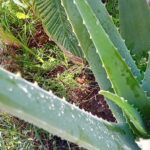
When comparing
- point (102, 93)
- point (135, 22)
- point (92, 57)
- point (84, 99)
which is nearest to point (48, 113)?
point (102, 93)

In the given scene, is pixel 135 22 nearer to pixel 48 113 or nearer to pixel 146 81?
pixel 146 81

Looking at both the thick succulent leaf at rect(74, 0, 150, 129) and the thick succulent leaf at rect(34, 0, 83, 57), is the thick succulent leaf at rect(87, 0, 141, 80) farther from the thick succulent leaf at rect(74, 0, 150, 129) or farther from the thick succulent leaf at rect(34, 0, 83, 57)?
the thick succulent leaf at rect(34, 0, 83, 57)

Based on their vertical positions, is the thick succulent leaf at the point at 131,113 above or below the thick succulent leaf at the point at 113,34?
below

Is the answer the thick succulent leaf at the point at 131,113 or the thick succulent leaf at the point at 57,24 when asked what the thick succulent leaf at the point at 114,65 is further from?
the thick succulent leaf at the point at 57,24

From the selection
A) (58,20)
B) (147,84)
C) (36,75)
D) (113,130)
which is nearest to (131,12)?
(147,84)

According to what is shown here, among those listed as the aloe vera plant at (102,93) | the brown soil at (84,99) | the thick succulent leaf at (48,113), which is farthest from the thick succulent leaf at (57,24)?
the thick succulent leaf at (48,113)

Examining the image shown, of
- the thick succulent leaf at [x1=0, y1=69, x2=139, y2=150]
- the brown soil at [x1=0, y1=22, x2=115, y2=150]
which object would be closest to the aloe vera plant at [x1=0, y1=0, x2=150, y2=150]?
the thick succulent leaf at [x1=0, y1=69, x2=139, y2=150]

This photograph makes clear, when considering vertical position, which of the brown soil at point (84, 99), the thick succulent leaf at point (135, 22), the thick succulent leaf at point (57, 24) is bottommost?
the brown soil at point (84, 99)
